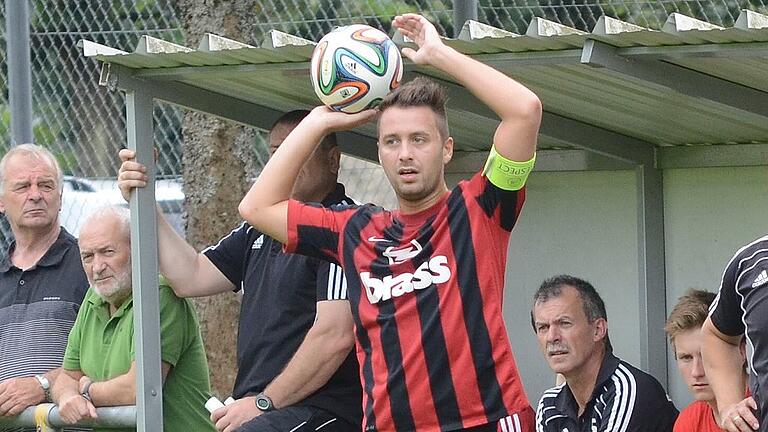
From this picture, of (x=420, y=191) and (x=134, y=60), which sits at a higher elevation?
(x=134, y=60)

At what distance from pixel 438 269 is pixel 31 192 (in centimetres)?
267

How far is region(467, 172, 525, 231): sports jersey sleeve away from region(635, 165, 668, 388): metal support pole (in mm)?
1829

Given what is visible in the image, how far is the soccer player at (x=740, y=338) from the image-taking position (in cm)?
387

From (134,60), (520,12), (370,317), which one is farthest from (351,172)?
(370,317)

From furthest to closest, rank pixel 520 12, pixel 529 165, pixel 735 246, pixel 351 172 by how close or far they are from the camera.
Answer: pixel 351 172
pixel 520 12
pixel 735 246
pixel 529 165

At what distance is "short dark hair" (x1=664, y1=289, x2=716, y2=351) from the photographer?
4.82m

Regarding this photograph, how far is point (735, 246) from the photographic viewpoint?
18.6 feet

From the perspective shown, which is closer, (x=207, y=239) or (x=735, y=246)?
(x=735, y=246)

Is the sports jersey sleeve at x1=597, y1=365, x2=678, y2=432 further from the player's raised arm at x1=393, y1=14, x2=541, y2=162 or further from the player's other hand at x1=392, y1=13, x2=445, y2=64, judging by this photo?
the player's other hand at x1=392, y1=13, x2=445, y2=64

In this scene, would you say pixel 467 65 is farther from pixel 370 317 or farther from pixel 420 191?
pixel 370 317

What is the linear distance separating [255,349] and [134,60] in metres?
1.12

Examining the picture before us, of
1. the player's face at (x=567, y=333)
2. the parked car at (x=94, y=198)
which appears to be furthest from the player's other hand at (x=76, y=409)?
the parked car at (x=94, y=198)

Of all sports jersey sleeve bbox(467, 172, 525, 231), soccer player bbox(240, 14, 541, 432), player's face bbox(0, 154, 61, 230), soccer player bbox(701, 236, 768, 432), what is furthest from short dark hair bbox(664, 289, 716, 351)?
player's face bbox(0, 154, 61, 230)

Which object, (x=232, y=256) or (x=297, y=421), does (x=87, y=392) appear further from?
(x=297, y=421)
